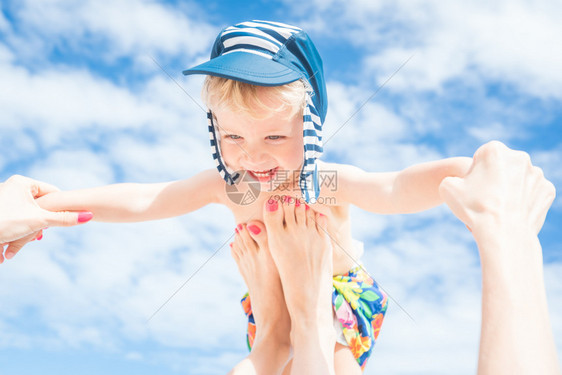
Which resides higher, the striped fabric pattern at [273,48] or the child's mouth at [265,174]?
the striped fabric pattern at [273,48]

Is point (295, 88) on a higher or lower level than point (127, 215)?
higher

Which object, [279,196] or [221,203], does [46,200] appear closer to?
[221,203]

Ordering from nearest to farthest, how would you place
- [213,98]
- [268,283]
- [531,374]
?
1. [531,374]
2. [213,98]
3. [268,283]

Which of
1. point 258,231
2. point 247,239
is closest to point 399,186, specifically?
point 258,231

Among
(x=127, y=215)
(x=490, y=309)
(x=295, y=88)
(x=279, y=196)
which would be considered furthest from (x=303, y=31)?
(x=490, y=309)

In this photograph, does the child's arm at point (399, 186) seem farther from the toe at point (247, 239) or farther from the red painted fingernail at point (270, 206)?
the toe at point (247, 239)

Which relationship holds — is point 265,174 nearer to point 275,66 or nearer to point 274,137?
point 274,137

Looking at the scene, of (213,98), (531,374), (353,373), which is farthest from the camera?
(353,373)

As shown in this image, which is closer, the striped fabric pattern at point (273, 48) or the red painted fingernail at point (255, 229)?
the striped fabric pattern at point (273, 48)

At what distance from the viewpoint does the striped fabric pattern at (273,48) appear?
8.82 ft

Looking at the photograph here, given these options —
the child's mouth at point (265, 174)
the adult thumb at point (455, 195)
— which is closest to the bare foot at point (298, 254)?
the child's mouth at point (265, 174)

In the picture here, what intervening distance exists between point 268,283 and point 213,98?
132cm

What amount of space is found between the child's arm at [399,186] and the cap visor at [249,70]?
68 centimetres

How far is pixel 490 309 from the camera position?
132 cm
